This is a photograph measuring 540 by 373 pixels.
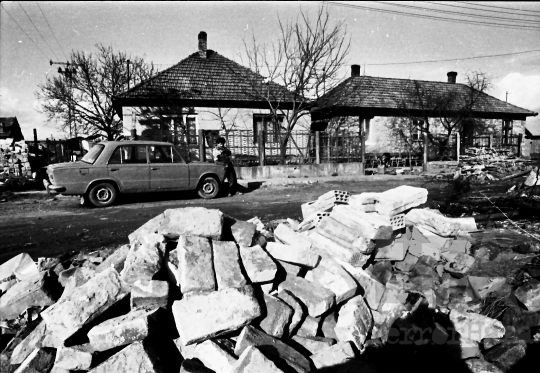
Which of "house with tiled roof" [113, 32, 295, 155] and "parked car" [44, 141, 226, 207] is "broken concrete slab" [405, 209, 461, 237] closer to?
"parked car" [44, 141, 226, 207]

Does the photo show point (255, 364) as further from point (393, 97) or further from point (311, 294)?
point (393, 97)

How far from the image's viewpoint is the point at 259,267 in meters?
2.93

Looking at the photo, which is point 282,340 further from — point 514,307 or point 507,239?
point 507,239

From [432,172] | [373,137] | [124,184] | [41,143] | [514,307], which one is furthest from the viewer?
[373,137]

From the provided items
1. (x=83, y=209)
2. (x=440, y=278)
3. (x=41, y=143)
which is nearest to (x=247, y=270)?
(x=440, y=278)

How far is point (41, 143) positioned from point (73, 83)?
10.5 metres

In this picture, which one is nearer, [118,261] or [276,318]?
[276,318]

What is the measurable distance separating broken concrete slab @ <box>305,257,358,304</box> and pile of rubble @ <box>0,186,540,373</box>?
0.04ft

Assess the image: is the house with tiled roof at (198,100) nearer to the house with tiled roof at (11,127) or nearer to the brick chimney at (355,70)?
the brick chimney at (355,70)

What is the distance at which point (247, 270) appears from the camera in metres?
2.95

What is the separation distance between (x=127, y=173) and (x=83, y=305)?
670 centimetres

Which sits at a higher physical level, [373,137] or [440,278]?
[373,137]

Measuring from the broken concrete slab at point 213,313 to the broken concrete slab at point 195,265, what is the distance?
0.35 feet

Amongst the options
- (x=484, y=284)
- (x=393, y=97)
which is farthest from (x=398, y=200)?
(x=393, y=97)
